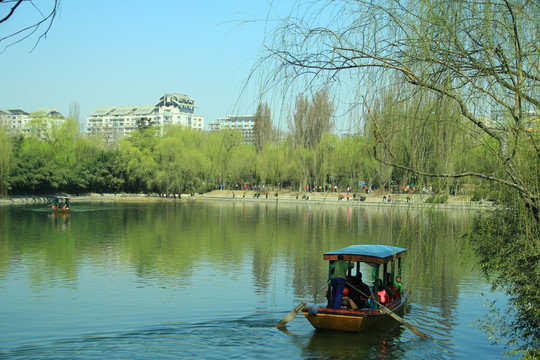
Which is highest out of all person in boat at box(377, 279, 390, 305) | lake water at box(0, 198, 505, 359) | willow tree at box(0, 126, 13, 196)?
willow tree at box(0, 126, 13, 196)

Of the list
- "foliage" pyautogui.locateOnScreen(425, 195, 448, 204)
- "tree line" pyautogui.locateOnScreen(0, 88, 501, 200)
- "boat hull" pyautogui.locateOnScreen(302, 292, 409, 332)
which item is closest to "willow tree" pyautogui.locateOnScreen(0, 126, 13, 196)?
"tree line" pyautogui.locateOnScreen(0, 88, 501, 200)

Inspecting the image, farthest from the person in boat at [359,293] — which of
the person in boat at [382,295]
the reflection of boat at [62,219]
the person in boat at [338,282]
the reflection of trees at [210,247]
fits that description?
the reflection of boat at [62,219]

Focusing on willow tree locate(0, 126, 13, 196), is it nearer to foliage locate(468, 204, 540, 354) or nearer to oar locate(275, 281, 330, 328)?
oar locate(275, 281, 330, 328)

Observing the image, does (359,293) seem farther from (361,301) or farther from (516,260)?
(516,260)

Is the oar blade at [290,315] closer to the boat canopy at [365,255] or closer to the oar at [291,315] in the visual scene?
the oar at [291,315]

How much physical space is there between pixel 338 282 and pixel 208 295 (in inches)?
206

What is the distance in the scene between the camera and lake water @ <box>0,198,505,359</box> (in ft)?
34.9

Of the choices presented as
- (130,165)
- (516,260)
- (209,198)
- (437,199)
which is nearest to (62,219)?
(130,165)

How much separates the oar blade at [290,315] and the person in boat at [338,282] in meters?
0.67

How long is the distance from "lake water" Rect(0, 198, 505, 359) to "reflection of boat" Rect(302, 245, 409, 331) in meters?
0.37

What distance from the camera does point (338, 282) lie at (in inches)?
476

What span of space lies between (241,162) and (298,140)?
203 ft

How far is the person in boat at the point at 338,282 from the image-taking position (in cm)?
1202

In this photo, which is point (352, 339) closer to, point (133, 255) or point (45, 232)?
point (133, 255)
